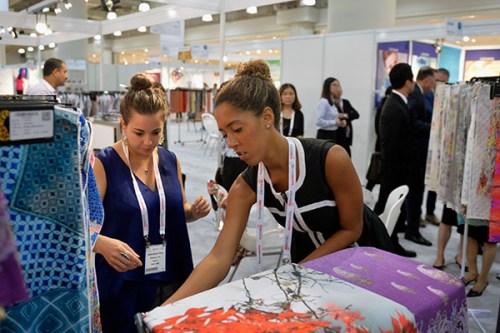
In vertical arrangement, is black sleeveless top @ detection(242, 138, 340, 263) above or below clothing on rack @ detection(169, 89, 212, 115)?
below

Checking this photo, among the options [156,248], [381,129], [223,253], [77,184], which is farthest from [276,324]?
[381,129]

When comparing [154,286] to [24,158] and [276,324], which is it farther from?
[276,324]

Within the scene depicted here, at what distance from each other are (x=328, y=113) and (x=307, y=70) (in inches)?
80.4

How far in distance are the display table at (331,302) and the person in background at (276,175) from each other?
0.39 meters

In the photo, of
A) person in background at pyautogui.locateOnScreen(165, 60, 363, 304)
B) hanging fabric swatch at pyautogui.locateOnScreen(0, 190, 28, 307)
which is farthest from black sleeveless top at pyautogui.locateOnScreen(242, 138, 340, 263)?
hanging fabric swatch at pyautogui.locateOnScreen(0, 190, 28, 307)

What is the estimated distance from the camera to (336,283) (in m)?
0.92

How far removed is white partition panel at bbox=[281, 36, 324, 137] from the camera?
298 inches

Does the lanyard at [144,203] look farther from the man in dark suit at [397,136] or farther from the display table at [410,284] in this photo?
the man in dark suit at [397,136]

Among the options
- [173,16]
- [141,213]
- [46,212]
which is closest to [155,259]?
[141,213]

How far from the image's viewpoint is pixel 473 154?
113 inches

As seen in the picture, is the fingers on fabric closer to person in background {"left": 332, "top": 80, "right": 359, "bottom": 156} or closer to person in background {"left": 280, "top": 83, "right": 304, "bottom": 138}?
person in background {"left": 280, "top": 83, "right": 304, "bottom": 138}

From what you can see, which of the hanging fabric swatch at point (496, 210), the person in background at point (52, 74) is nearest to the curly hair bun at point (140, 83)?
the hanging fabric swatch at point (496, 210)

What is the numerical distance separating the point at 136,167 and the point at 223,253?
0.68 m

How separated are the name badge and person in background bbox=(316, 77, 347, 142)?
440 cm
